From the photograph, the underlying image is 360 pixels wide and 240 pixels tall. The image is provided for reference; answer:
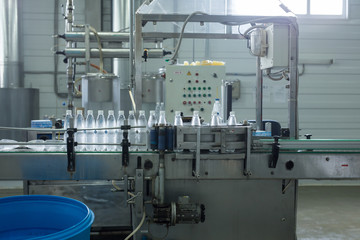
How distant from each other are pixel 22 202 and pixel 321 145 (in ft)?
4.71

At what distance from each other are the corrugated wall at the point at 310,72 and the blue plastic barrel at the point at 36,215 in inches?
151

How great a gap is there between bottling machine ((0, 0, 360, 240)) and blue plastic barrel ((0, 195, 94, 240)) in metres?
0.31

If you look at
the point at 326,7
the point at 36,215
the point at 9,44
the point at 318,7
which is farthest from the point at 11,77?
the point at 326,7

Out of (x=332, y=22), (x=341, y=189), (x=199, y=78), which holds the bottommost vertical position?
(x=341, y=189)

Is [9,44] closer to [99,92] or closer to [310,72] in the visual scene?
[99,92]

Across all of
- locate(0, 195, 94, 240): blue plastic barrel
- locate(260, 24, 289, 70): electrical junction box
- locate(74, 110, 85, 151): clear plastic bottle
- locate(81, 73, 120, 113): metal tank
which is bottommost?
locate(0, 195, 94, 240): blue plastic barrel

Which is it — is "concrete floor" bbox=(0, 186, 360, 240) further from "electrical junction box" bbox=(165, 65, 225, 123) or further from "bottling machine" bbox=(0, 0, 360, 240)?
"electrical junction box" bbox=(165, 65, 225, 123)

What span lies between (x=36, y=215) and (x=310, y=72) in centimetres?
469

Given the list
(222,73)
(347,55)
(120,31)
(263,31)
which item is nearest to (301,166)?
(263,31)

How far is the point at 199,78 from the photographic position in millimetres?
2750

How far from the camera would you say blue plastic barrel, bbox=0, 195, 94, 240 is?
1298 millimetres

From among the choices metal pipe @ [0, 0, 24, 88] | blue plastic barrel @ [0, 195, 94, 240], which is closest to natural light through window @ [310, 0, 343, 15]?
metal pipe @ [0, 0, 24, 88]

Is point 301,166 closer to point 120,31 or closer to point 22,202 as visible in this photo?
point 22,202

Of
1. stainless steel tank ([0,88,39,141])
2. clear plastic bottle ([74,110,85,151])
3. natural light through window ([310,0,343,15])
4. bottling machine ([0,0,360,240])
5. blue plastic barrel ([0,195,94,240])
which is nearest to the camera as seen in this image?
blue plastic barrel ([0,195,94,240])
